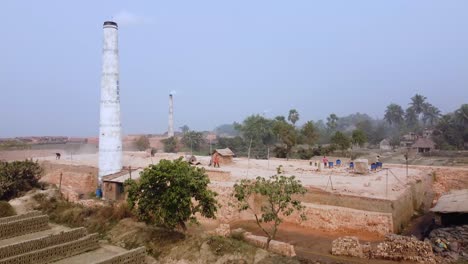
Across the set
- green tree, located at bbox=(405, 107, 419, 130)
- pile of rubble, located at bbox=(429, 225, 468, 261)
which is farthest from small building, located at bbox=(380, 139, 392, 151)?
pile of rubble, located at bbox=(429, 225, 468, 261)

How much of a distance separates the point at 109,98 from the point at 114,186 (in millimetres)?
5592

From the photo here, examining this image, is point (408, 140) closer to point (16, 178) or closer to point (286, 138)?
point (286, 138)

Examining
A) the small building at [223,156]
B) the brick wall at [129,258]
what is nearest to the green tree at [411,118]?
the small building at [223,156]

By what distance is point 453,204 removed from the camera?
16094 mm

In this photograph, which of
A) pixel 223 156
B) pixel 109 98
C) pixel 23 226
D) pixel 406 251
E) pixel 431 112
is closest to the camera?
pixel 406 251

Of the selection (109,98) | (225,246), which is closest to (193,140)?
(109,98)

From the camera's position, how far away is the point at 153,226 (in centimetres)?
1474

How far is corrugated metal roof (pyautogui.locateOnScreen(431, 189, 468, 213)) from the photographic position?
1523cm

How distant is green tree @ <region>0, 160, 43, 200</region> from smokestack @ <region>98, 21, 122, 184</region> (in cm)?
416

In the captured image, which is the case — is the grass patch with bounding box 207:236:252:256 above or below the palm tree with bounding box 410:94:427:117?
below

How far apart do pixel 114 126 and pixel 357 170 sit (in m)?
16.1

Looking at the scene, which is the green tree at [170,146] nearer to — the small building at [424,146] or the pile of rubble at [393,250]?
the small building at [424,146]

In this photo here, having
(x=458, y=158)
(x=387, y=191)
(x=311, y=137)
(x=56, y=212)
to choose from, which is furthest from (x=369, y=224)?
(x=458, y=158)

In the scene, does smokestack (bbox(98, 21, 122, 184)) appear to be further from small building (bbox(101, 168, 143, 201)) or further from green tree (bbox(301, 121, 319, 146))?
green tree (bbox(301, 121, 319, 146))
